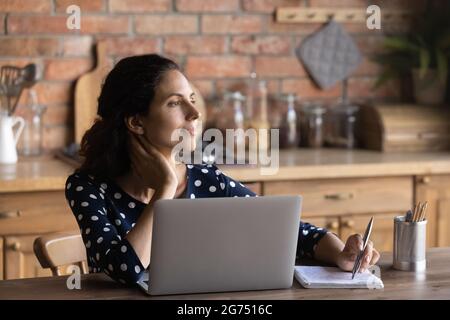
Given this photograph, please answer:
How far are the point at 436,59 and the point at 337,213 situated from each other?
3.15 feet

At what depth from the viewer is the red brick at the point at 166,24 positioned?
3725 millimetres

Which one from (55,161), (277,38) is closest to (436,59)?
(277,38)

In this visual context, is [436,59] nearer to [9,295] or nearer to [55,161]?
[55,161]

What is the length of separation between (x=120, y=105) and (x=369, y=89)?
212cm

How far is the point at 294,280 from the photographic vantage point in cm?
188

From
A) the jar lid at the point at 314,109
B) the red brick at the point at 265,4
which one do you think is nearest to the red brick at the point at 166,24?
the red brick at the point at 265,4

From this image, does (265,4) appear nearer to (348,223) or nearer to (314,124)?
(314,124)

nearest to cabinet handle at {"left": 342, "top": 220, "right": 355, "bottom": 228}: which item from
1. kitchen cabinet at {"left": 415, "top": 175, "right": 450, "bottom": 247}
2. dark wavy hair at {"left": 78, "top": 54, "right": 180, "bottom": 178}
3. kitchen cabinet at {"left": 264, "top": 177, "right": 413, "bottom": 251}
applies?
kitchen cabinet at {"left": 264, "top": 177, "right": 413, "bottom": 251}

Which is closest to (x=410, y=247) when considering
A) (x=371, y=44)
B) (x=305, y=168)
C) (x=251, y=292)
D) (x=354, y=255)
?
(x=354, y=255)

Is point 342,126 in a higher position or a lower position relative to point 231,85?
lower

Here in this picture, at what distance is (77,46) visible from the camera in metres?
3.66

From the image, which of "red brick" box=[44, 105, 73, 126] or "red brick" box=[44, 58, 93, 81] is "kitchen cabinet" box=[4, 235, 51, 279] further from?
"red brick" box=[44, 58, 93, 81]

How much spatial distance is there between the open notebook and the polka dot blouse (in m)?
0.15

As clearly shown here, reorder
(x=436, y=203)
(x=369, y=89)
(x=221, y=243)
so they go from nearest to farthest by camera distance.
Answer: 1. (x=221, y=243)
2. (x=436, y=203)
3. (x=369, y=89)
